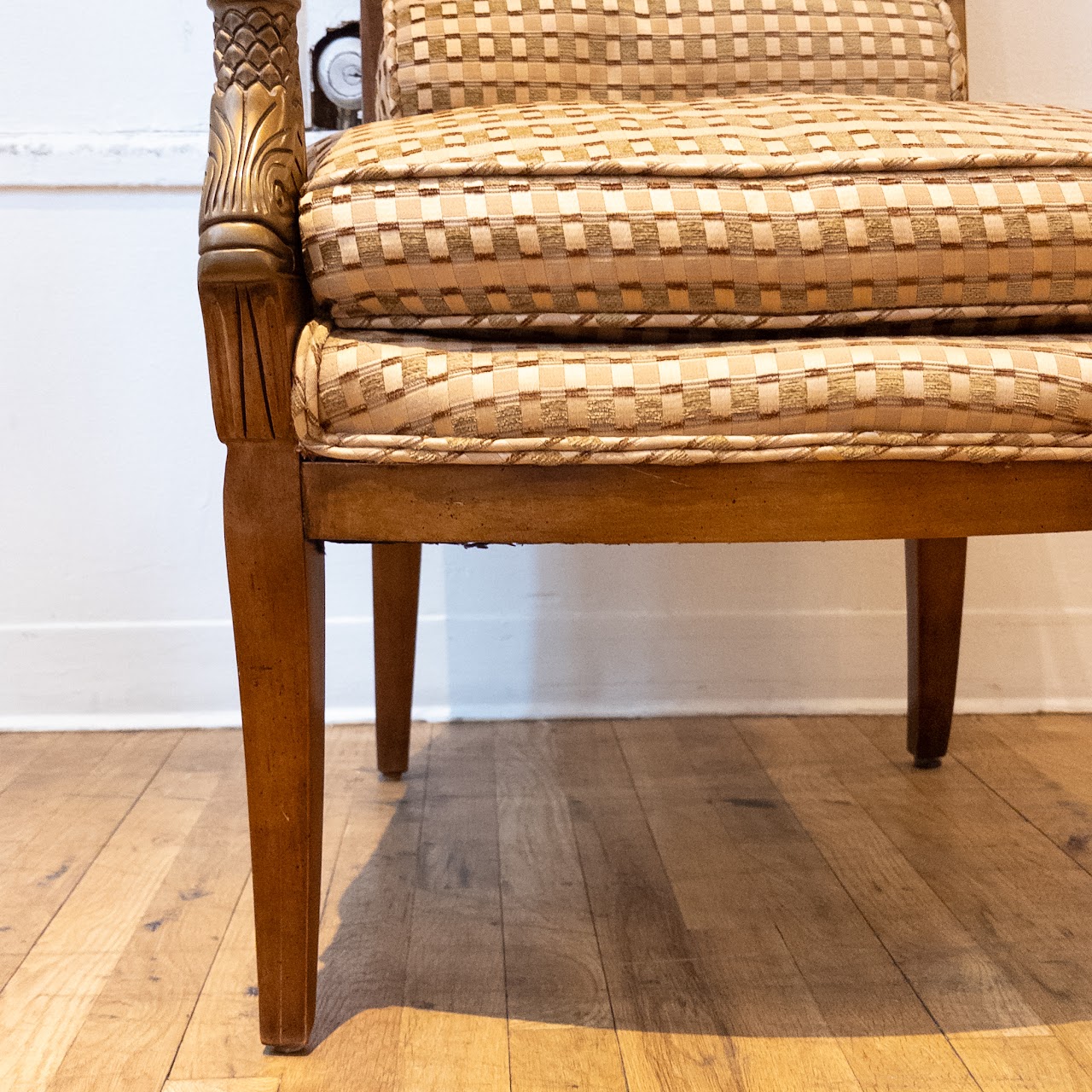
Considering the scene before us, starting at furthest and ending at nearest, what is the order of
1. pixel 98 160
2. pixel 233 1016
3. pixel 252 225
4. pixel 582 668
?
pixel 582 668 → pixel 98 160 → pixel 233 1016 → pixel 252 225

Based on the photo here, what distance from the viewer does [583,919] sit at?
2.92ft

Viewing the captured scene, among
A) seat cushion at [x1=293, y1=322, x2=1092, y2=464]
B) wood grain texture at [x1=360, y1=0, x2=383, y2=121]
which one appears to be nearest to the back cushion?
wood grain texture at [x1=360, y1=0, x2=383, y2=121]

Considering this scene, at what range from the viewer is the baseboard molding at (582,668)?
4.68ft

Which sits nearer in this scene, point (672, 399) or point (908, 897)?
point (672, 399)

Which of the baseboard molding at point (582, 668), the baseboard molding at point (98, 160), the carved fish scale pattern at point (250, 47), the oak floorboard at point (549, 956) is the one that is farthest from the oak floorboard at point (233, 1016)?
the baseboard molding at point (98, 160)

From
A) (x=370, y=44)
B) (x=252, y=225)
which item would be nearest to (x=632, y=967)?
(x=252, y=225)

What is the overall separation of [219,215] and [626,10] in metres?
0.60

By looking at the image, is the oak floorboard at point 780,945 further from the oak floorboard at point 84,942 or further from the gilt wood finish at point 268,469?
the oak floorboard at point 84,942

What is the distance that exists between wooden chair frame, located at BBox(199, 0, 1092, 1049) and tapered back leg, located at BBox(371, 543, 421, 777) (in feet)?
1.49

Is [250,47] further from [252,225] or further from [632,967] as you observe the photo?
[632,967]

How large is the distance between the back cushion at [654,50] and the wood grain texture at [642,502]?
52cm

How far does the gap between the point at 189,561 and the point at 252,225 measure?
2.89 feet

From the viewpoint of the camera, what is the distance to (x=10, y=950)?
844 millimetres

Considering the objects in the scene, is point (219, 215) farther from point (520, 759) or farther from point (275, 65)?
point (520, 759)
